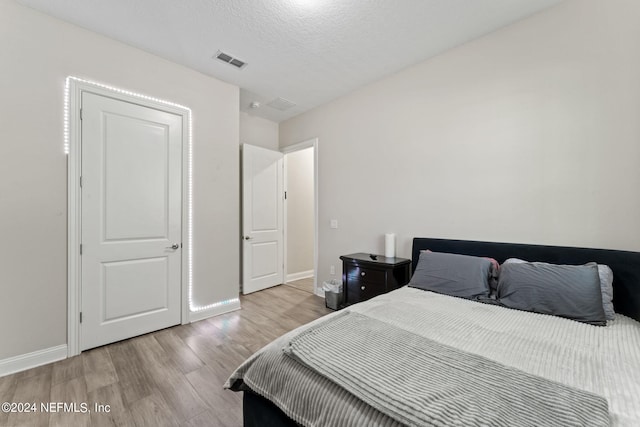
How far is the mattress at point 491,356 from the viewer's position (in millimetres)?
904

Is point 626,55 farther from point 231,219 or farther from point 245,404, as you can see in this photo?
point 231,219

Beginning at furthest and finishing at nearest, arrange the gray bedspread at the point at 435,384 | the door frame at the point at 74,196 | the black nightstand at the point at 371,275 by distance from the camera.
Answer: the black nightstand at the point at 371,275 → the door frame at the point at 74,196 → the gray bedspread at the point at 435,384

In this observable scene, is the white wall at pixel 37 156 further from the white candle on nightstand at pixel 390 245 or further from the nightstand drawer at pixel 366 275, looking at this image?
the white candle on nightstand at pixel 390 245

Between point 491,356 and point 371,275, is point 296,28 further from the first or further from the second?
point 491,356

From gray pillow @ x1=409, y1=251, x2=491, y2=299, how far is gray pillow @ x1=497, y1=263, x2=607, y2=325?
15 centimetres

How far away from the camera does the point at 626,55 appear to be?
1.76 metres

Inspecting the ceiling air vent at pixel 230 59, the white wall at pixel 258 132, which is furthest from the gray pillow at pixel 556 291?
the white wall at pixel 258 132

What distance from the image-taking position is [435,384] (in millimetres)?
875

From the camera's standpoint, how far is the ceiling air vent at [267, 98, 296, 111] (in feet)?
12.1

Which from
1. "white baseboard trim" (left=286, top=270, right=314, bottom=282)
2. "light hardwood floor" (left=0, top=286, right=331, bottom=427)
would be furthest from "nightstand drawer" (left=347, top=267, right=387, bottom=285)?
"white baseboard trim" (left=286, top=270, right=314, bottom=282)

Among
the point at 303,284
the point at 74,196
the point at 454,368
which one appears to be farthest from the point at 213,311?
the point at 454,368

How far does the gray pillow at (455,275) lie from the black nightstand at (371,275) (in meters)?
0.38

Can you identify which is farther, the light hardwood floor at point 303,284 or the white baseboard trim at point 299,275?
the white baseboard trim at point 299,275

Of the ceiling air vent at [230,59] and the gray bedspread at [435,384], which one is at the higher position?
the ceiling air vent at [230,59]
